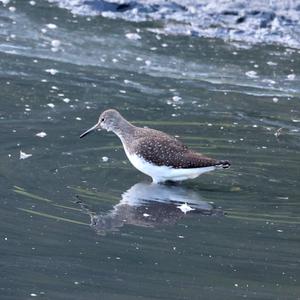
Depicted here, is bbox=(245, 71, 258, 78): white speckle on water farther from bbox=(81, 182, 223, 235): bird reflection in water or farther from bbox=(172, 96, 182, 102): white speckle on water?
bbox=(81, 182, 223, 235): bird reflection in water

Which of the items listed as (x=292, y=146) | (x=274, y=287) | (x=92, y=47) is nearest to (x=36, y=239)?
(x=274, y=287)

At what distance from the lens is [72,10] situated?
52.8 feet

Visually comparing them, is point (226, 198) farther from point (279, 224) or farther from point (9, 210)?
point (9, 210)

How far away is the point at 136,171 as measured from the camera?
34.3ft

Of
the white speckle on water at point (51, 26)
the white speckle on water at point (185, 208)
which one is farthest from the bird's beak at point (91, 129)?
the white speckle on water at point (51, 26)

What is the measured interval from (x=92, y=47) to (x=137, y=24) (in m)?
1.45

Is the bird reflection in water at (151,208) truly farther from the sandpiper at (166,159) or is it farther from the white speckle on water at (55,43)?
the white speckle on water at (55,43)

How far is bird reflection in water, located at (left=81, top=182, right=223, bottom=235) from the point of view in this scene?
877cm

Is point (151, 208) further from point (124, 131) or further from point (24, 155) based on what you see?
point (24, 155)

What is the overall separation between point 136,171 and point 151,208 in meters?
1.29

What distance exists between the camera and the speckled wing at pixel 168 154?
32.9 ft

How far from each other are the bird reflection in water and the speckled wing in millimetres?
231

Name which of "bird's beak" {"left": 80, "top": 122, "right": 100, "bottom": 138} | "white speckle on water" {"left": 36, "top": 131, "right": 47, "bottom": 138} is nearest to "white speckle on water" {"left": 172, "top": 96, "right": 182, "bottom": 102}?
"bird's beak" {"left": 80, "top": 122, "right": 100, "bottom": 138}

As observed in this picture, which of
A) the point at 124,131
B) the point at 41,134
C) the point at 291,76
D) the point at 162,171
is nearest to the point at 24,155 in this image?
the point at 41,134
